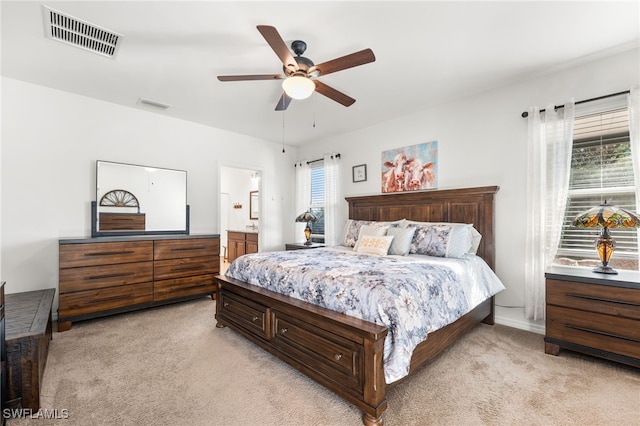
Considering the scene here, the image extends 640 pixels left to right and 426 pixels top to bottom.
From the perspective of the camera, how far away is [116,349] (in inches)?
99.9

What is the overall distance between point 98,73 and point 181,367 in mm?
2968

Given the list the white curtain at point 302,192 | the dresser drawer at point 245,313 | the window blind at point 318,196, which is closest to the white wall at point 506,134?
the window blind at point 318,196

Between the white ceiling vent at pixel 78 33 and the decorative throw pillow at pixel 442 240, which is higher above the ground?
the white ceiling vent at pixel 78 33

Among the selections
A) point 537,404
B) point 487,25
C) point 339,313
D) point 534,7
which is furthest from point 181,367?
point 534,7

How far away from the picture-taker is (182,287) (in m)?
3.81

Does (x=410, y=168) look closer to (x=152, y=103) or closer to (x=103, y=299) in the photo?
(x=152, y=103)

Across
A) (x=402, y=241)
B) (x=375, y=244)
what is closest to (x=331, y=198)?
(x=375, y=244)

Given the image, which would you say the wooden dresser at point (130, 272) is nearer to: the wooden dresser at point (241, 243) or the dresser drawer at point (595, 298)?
the wooden dresser at point (241, 243)

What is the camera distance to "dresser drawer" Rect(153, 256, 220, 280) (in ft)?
11.9

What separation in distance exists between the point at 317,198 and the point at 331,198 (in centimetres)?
42

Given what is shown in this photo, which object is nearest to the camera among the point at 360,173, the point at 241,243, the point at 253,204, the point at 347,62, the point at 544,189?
the point at 347,62

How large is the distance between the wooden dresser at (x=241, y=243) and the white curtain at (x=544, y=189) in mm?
4413

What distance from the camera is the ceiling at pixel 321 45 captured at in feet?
6.72

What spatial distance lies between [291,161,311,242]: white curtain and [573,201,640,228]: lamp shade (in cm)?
394
